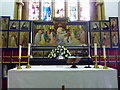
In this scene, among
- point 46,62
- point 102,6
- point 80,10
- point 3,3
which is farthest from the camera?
point 80,10

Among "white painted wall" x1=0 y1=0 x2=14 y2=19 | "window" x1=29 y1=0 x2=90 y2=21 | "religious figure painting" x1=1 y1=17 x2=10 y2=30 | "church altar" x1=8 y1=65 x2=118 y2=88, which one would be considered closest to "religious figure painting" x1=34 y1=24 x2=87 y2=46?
"religious figure painting" x1=1 y1=17 x2=10 y2=30

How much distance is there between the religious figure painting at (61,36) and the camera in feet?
22.6

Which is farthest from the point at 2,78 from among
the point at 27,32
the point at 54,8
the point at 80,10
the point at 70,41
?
the point at 80,10

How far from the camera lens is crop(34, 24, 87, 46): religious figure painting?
22.6ft

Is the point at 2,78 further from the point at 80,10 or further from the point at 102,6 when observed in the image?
the point at 102,6

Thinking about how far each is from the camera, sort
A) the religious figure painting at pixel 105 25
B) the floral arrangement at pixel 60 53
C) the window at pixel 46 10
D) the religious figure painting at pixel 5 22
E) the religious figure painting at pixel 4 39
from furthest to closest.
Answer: the window at pixel 46 10 < the religious figure painting at pixel 105 25 < the religious figure painting at pixel 5 22 < the religious figure painting at pixel 4 39 < the floral arrangement at pixel 60 53

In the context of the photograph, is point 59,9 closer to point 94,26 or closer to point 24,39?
point 94,26

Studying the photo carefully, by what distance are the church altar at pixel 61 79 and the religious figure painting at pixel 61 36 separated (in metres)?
3.92

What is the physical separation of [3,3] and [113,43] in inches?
237

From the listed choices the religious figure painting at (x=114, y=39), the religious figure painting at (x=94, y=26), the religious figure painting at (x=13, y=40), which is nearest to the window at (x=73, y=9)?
the religious figure painting at (x=94, y=26)

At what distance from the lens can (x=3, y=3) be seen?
7.57 meters

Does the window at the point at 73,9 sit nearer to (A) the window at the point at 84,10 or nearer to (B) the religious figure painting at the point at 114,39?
(A) the window at the point at 84,10

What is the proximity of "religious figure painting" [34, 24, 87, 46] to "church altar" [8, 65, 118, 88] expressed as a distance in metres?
3.92

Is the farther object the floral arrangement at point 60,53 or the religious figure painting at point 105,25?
the religious figure painting at point 105,25
